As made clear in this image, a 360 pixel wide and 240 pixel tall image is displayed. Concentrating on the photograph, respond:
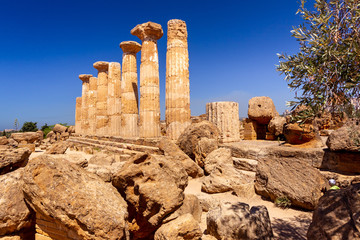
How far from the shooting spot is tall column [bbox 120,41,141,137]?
1334 centimetres

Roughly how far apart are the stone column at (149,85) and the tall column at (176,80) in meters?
1.60

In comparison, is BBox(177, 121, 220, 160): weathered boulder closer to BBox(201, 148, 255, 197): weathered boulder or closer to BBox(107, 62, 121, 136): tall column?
BBox(201, 148, 255, 197): weathered boulder

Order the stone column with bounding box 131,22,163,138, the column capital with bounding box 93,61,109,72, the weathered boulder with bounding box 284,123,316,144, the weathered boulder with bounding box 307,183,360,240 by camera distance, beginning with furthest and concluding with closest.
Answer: the column capital with bounding box 93,61,109,72, the stone column with bounding box 131,22,163,138, the weathered boulder with bounding box 284,123,316,144, the weathered boulder with bounding box 307,183,360,240

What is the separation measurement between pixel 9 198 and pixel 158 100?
874 centimetres

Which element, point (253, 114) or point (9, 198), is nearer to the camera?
point (9, 198)

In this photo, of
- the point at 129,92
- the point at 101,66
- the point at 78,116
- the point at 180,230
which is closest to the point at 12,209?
the point at 180,230

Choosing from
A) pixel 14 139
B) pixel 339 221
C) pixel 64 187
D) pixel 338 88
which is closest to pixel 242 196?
pixel 339 221

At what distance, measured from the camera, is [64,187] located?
9.05 ft

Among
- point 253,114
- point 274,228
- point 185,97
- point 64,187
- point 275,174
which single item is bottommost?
point 274,228

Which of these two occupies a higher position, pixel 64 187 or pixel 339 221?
pixel 64 187

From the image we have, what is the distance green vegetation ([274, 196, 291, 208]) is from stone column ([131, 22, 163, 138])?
24.2 ft

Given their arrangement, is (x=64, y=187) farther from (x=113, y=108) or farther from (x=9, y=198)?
(x=113, y=108)

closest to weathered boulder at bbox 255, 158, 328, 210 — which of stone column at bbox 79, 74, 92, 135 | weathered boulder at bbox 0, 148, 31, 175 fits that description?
weathered boulder at bbox 0, 148, 31, 175

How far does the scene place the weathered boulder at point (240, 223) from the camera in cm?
293
